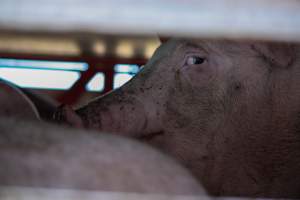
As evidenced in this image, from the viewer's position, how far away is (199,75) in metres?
2.32

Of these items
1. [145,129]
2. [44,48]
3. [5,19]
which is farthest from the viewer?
[44,48]

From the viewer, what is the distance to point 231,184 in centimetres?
226

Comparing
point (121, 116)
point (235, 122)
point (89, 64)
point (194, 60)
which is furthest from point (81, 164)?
point (89, 64)

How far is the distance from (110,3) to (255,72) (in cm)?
139

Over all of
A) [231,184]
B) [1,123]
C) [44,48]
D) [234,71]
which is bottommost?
[231,184]

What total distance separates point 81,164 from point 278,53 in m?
1.37

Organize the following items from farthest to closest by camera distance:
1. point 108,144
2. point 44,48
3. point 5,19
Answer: point 44,48, point 108,144, point 5,19

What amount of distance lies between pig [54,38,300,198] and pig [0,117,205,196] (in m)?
1.03

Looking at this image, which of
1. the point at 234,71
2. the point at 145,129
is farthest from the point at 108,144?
the point at 234,71

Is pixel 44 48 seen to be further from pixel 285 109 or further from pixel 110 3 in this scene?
pixel 110 3

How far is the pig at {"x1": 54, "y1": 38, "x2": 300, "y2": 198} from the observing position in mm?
2232

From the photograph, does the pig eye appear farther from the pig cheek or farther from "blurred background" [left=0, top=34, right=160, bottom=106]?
"blurred background" [left=0, top=34, right=160, bottom=106]

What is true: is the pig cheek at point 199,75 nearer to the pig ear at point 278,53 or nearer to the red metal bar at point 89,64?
the pig ear at point 278,53

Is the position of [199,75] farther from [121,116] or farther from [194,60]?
[121,116]
